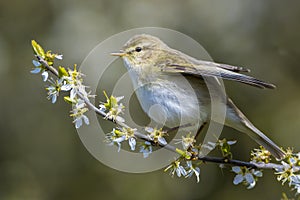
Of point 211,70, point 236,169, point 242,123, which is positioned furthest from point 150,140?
point 242,123

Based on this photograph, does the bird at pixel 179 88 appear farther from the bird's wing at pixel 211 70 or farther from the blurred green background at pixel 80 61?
the blurred green background at pixel 80 61

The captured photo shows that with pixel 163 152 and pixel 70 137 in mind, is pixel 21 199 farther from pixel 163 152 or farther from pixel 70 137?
pixel 163 152

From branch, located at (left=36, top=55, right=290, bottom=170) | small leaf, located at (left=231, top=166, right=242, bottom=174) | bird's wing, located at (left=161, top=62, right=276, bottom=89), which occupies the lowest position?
small leaf, located at (left=231, top=166, right=242, bottom=174)

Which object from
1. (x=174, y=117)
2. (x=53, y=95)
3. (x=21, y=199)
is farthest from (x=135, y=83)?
(x=21, y=199)

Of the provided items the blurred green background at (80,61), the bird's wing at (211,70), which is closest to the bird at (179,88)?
the bird's wing at (211,70)

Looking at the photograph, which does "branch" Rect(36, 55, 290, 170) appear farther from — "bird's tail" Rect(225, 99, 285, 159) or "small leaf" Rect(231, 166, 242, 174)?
"bird's tail" Rect(225, 99, 285, 159)

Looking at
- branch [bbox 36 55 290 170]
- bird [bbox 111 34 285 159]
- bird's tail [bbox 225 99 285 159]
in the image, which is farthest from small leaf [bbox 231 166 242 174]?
bird's tail [bbox 225 99 285 159]

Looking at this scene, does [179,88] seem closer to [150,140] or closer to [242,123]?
[242,123]
